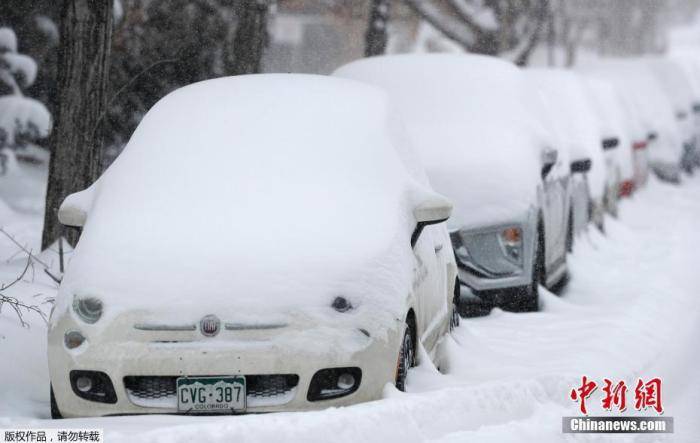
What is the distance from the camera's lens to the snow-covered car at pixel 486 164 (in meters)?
10.1

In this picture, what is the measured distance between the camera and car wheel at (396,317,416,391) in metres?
6.47

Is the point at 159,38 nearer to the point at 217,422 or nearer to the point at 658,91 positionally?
the point at 658,91

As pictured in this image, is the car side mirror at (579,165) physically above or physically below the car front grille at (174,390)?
below

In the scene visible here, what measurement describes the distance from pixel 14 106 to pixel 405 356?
11530 mm

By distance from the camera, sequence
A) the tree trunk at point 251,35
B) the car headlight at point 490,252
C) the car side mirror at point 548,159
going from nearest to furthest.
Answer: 1. the car headlight at point 490,252
2. the car side mirror at point 548,159
3. the tree trunk at point 251,35

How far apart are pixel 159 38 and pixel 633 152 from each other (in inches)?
297

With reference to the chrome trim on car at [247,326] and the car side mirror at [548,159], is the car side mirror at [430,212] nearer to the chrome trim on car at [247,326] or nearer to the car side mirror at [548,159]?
the chrome trim on car at [247,326]

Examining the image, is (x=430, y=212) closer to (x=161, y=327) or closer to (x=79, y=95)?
(x=161, y=327)

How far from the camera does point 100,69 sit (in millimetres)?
10734

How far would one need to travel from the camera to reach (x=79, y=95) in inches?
422

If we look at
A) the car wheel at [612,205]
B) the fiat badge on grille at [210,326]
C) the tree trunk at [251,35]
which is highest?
the fiat badge on grille at [210,326]

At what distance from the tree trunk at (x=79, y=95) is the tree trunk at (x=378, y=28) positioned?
1026 centimetres

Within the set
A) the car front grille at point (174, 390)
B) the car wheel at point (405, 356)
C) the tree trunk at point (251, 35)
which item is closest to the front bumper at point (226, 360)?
the car front grille at point (174, 390)

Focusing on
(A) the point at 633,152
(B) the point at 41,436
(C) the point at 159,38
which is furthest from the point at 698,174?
(B) the point at 41,436
